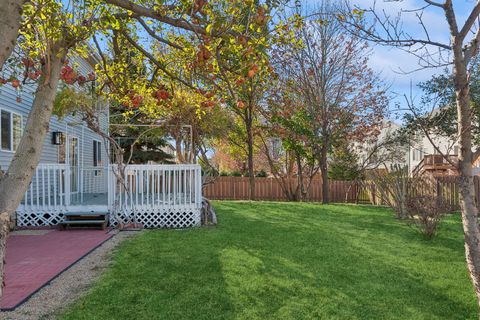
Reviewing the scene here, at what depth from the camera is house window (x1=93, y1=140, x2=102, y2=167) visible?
58.4 feet

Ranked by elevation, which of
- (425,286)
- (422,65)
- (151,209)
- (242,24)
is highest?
(242,24)

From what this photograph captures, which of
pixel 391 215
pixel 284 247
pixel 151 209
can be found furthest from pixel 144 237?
pixel 391 215

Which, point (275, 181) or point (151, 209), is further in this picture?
point (275, 181)

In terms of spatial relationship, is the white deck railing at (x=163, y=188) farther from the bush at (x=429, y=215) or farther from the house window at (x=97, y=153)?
the house window at (x=97, y=153)

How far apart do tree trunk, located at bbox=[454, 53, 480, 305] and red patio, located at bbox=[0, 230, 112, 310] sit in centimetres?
443

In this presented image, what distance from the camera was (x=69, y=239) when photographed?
333 inches

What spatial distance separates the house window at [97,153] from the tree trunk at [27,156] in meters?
15.6

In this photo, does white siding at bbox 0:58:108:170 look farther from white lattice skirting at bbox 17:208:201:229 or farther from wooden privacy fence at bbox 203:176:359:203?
wooden privacy fence at bbox 203:176:359:203

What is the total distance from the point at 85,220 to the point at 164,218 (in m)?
1.80

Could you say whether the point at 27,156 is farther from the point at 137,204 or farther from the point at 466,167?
the point at 137,204

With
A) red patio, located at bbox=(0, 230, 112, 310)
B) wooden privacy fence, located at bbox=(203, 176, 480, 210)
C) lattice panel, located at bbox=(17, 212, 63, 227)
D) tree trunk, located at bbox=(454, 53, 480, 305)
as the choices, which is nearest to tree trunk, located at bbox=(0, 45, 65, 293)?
red patio, located at bbox=(0, 230, 112, 310)

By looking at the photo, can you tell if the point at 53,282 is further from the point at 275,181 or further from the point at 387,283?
the point at 275,181

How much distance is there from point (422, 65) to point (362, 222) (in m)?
7.23

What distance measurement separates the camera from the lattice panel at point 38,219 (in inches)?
391
